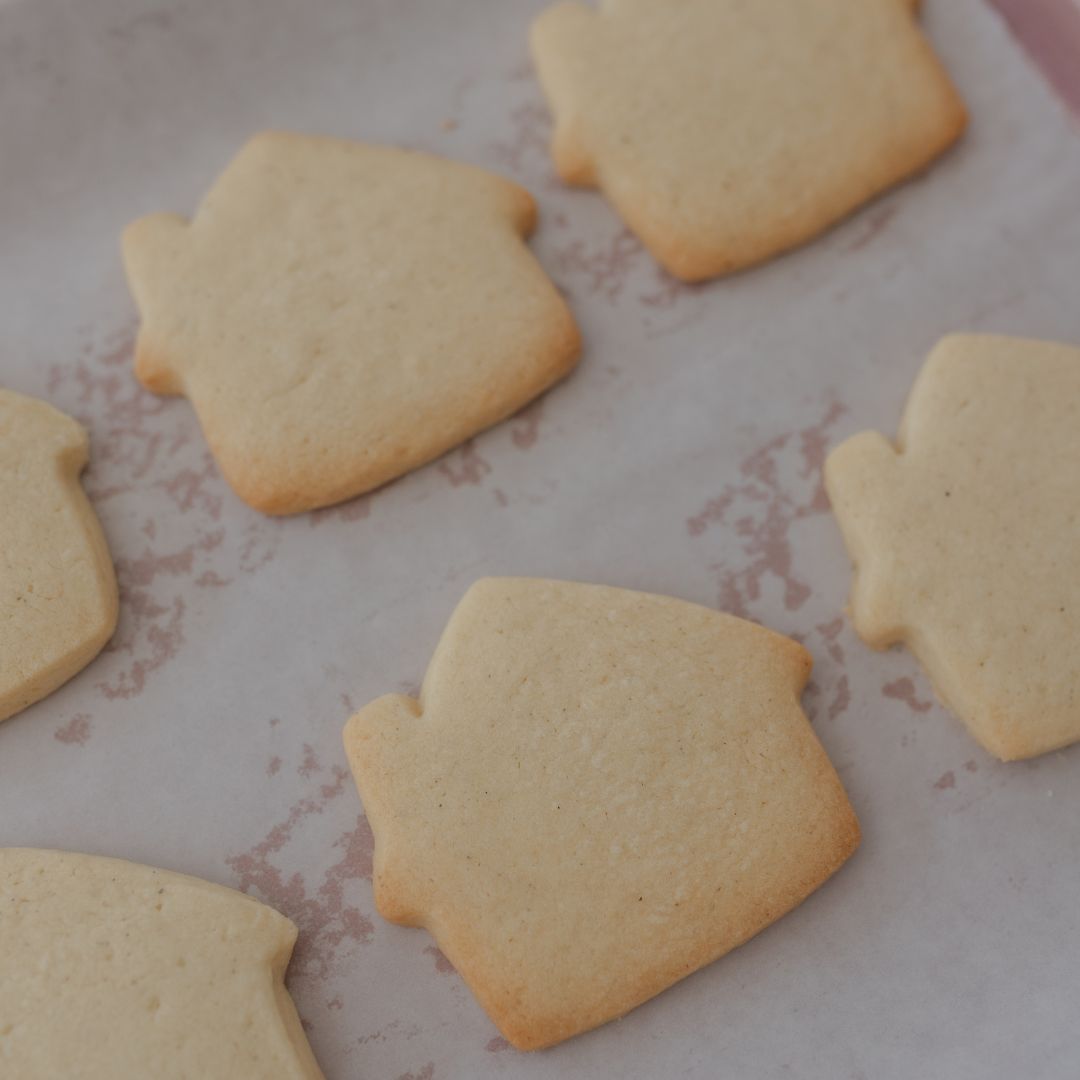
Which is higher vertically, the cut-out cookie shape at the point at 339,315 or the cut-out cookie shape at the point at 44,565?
the cut-out cookie shape at the point at 339,315

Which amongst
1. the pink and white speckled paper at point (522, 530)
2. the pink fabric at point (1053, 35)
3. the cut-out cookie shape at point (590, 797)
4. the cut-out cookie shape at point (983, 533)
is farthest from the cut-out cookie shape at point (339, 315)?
the pink fabric at point (1053, 35)

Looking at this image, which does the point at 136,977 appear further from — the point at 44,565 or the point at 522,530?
the point at 522,530

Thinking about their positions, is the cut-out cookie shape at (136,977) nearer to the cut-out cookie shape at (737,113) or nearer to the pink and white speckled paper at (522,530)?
the pink and white speckled paper at (522,530)

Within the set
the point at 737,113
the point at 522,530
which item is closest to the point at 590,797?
the point at 522,530

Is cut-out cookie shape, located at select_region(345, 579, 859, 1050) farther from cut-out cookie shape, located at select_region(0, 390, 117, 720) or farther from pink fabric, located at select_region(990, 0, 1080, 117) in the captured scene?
pink fabric, located at select_region(990, 0, 1080, 117)

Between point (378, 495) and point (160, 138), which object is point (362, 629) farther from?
point (160, 138)

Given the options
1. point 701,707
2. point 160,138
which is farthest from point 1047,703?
point 160,138
